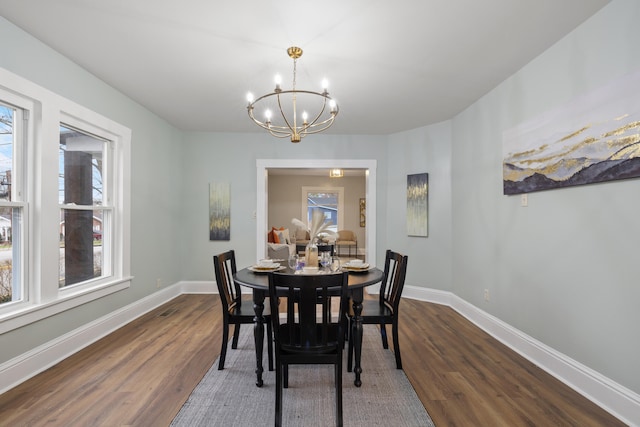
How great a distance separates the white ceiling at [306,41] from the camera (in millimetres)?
2174

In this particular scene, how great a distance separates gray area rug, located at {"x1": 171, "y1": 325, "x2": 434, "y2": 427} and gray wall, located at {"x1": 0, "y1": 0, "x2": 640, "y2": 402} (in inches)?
51.3

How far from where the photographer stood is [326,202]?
10.8 meters

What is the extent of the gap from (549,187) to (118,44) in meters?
3.50

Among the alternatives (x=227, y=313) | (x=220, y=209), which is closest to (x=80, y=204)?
(x=227, y=313)

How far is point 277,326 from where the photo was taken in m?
2.01

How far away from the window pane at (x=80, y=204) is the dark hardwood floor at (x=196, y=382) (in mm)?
728

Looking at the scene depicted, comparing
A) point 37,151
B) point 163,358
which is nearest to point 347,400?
point 163,358

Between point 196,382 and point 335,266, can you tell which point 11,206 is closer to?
point 196,382

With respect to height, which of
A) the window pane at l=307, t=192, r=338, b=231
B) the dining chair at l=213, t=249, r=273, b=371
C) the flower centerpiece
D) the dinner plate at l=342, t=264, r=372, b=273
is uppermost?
the window pane at l=307, t=192, r=338, b=231

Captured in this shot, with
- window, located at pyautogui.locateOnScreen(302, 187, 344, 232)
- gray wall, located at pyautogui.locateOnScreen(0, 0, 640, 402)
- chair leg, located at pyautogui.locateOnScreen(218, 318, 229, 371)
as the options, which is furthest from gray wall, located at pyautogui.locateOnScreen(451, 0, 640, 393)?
window, located at pyautogui.locateOnScreen(302, 187, 344, 232)

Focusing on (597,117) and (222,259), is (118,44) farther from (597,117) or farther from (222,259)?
(597,117)

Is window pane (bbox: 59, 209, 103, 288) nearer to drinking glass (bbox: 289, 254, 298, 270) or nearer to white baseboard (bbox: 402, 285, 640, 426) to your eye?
drinking glass (bbox: 289, 254, 298, 270)

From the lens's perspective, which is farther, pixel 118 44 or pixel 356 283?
pixel 118 44

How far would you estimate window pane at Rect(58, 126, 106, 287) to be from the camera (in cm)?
304
